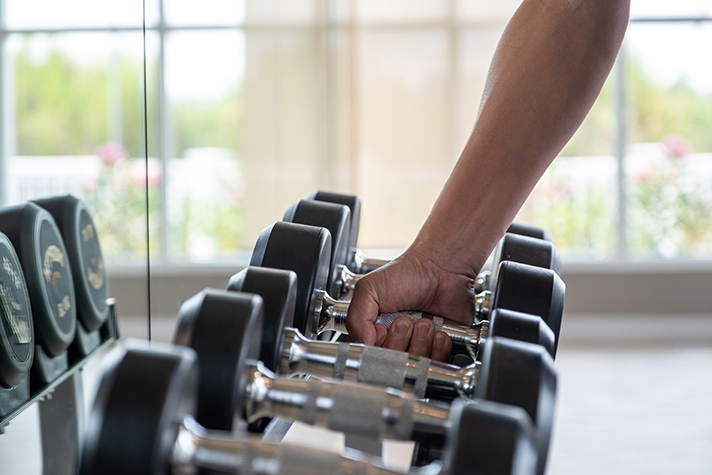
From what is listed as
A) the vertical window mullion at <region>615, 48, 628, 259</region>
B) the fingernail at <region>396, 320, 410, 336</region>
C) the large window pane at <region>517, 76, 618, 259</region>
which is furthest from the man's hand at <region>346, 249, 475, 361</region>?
the vertical window mullion at <region>615, 48, 628, 259</region>

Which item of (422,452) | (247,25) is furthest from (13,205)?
(247,25)

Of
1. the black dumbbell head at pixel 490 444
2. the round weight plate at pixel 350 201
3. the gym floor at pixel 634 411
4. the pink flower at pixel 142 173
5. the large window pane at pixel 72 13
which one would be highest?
the large window pane at pixel 72 13

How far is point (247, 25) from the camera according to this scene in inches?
71.8

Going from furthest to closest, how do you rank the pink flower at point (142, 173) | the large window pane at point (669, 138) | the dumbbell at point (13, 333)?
the large window pane at point (669, 138)
the pink flower at point (142, 173)
the dumbbell at point (13, 333)

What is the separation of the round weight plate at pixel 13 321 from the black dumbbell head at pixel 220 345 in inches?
4.4

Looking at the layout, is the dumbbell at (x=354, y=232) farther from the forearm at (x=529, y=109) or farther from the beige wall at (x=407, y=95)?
the beige wall at (x=407, y=95)

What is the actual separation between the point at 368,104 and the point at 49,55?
14.1 feet

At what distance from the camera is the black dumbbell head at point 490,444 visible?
280 millimetres

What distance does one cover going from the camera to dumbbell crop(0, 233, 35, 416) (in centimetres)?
39

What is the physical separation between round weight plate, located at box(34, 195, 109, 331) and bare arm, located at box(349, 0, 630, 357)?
0.83 ft

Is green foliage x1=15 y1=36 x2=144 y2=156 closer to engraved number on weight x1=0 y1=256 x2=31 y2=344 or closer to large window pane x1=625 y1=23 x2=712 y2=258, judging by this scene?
engraved number on weight x1=0 y1=256 x2=31 y2=344

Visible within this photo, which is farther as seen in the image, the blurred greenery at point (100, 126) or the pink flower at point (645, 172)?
the pink flower at point (645, 172)

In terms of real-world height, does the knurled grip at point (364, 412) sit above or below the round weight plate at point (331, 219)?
below

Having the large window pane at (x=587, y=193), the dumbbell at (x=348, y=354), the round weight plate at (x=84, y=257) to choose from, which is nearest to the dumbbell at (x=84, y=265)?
the round weight plate at (x=84, y=257)
